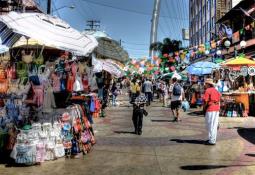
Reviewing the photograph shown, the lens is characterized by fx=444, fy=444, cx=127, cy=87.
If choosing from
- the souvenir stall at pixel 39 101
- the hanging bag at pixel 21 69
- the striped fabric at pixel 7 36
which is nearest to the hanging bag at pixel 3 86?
the souvenir stall at pixel 39 101

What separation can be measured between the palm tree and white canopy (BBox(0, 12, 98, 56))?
179 ft

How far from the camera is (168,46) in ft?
216

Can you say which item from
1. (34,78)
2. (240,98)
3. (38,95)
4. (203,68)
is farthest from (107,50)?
(38,95)

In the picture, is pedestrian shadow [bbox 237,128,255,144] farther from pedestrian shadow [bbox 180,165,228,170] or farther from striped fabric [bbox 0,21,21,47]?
striped fabric [bbox 0,21,21,47]

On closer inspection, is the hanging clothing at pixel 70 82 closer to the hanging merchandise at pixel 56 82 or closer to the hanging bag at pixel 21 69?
the hanging merchandise at pixel 56 82

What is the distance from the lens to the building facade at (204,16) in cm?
5359

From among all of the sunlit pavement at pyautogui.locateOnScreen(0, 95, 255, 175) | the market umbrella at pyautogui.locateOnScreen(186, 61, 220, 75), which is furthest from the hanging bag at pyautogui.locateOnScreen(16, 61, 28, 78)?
the market umbrella at pyautogui.locateOnScreen(186, 61, 220, 75)

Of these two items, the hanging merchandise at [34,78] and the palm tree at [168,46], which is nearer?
the hanging merchandise at [34,78]

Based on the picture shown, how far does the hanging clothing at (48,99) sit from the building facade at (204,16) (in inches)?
1374

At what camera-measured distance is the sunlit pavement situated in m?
9.04

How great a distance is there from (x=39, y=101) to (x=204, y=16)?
5545 centimetres

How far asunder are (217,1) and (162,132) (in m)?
41.7

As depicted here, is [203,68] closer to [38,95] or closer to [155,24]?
[38,95]

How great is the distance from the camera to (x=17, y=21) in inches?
375
